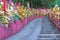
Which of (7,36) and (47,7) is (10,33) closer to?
(7,36)

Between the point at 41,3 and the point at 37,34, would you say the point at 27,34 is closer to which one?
the point at 37,34

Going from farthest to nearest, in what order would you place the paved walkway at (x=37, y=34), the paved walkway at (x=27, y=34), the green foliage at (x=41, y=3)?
the green foliage at (x=41, y=3)
the paved walkway at (x=37, y=34)
the paved walkway at (x=27, y=34)

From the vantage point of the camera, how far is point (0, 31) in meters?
10.4

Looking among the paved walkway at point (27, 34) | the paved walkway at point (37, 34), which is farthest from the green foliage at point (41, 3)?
the paved walkway at point (27, 34)

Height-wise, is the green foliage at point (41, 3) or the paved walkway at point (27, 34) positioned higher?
the paved walkway at point (27, 34)

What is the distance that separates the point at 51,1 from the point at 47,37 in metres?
40.0

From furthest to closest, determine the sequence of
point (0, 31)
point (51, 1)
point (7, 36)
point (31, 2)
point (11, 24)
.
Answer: point (51, 1) → point (31, 2) → point (11, 24) → point (7, 36) → point (0, 31)

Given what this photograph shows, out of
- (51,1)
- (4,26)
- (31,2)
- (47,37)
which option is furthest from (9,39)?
(51,1)

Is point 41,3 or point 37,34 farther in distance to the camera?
point 41,3

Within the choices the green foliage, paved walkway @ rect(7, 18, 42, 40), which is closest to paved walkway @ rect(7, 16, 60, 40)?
paved walkway @ rect(7, 18, 42, 40)

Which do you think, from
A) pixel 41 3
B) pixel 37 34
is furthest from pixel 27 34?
pixel 41 3

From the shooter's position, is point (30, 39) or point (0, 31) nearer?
point (0, 31)

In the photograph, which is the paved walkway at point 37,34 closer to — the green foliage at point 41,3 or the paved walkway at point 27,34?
the paved walkway at point 27,34

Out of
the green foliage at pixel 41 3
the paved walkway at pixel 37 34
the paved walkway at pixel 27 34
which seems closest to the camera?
the paved walkway at pixel 27 34
